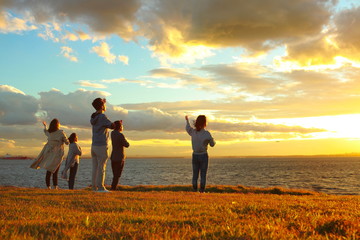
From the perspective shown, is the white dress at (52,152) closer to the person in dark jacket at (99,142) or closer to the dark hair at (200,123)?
→ the person in dark jacket at (99,142)

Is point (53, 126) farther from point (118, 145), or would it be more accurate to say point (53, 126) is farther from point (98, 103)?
point (98, 103)

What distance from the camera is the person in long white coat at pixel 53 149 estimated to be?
44.7 feet

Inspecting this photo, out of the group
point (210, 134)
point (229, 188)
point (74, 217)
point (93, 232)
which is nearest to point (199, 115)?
point (210, 134)

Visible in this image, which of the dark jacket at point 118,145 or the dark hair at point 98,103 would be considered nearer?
the dark hair at point 98,103

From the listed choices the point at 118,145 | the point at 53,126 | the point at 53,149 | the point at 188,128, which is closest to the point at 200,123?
the point at 188,128

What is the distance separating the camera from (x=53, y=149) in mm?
13914

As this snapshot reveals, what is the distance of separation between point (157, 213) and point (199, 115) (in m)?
7.23

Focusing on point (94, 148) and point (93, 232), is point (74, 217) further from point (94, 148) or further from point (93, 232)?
point (94, 148)

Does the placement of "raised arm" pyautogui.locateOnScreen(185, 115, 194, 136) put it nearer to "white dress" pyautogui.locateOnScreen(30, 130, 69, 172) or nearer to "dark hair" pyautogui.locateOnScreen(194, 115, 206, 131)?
"dark hair" pyautogui.locateOnScreen(194, 115, 206, 131)

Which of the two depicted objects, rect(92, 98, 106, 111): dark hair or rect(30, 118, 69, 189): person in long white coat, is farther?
rect(30, 118, 69, 189): person in long white coat

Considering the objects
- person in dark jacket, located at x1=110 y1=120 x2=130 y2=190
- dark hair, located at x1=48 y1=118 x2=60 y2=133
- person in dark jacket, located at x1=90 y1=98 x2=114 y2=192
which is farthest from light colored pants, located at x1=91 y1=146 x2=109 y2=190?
dark hair, located at x1=48 y1=118 x2=60 y2=133

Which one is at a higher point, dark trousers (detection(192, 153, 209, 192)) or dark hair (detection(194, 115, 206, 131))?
dark hair (detection(194, 115, 206, 131))

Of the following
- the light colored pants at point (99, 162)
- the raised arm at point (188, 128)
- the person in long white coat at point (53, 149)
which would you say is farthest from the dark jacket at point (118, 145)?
the raised arm at point (188, 128)

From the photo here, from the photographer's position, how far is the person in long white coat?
536 inches
